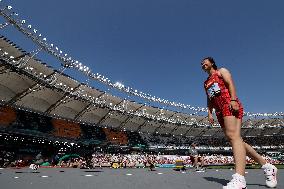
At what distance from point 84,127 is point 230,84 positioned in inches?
1394

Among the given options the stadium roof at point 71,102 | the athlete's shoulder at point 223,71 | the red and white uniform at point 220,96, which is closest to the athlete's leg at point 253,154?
the red and white uniform at point 220,96

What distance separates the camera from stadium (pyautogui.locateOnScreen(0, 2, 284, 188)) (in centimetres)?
2508

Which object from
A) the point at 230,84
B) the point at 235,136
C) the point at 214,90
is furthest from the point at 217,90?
the point at 235,136

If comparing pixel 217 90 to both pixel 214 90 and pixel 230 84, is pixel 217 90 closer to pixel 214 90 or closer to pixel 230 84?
pixel 214 90

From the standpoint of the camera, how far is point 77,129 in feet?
116

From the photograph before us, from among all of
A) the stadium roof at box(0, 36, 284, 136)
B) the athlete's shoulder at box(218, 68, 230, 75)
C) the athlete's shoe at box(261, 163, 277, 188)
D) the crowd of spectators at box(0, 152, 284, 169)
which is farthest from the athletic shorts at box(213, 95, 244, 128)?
the stadium roof at box(0, 36, 284, 136)

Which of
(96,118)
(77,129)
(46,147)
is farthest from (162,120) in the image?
(46,147)

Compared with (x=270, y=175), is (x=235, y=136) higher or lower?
higher

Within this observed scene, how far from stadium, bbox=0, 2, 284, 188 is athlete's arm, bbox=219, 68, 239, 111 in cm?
→ 1130

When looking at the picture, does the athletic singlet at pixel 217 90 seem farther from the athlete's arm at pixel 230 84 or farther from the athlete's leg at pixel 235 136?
the athlete's leg at pixel 235 136

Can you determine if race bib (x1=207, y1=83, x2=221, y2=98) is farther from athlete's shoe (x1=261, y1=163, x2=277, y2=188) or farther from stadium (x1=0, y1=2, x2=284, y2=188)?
stadium (x1=0, y1=2, x2=284, y2=188)

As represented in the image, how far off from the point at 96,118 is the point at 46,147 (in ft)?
32.6

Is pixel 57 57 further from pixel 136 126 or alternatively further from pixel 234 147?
pixel 234 147

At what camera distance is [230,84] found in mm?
3035
